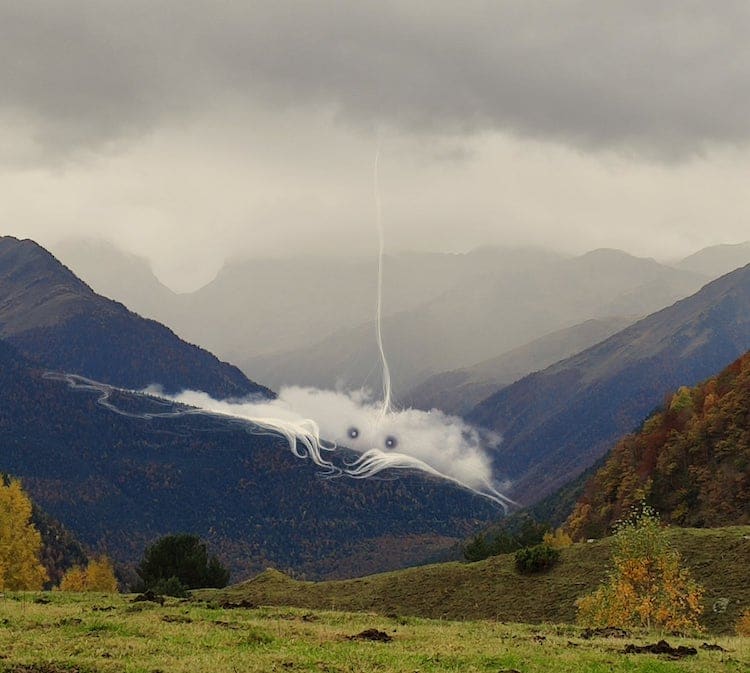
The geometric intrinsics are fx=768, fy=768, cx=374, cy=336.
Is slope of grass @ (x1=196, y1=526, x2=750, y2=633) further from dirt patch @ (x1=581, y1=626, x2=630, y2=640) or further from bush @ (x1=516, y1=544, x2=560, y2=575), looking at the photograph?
dirt patch @ (x1=581, y1=626, x2=630, y2=640)

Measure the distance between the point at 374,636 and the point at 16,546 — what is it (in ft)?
213

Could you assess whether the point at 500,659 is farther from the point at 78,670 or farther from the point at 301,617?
the point at 301,617

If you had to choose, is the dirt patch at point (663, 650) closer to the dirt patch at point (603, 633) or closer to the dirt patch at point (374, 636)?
the dirt patch at point (603, 633)

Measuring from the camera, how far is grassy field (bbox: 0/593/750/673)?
86.1 feet

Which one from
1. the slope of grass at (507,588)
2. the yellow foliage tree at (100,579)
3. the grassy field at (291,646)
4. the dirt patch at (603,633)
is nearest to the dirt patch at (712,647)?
the grassy field at (291,646)

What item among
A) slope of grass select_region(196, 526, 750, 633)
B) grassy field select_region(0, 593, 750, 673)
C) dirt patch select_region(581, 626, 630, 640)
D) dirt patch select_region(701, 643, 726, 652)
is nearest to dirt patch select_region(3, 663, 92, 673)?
grassy field select_region(0, 593, 750, 673)

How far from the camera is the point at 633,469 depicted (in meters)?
141

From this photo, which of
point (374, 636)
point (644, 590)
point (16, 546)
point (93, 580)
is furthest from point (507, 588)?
point (93, 580)

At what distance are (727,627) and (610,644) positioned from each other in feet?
77.4

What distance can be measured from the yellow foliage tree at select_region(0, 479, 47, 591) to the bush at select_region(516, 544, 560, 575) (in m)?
54.4

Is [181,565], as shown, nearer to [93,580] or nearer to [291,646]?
[93,580]

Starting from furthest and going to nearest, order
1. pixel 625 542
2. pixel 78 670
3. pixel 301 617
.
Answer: pixel 625 542 → pixel 301 617 → pixel 78 670

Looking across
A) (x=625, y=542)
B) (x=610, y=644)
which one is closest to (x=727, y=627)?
(x=625, y=542)

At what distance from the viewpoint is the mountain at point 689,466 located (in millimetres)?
109625
